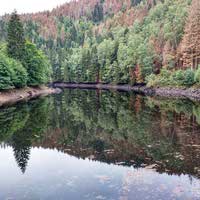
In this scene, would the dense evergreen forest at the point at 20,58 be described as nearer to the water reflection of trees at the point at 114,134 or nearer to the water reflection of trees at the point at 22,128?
the water reflection of trees at the point at 22,128

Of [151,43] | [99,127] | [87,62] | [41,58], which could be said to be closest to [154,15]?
[87,62]

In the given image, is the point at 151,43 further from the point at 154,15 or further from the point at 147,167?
the point at 147,167

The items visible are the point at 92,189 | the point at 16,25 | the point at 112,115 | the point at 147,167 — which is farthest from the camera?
the point at 16,25

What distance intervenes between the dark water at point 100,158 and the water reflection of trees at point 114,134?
6 cm

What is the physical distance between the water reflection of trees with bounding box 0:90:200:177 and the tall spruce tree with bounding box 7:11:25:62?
2829cm

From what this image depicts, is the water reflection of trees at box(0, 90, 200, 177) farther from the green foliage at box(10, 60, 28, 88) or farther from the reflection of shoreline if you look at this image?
the green foliage at box(10, 60, 28, 88)

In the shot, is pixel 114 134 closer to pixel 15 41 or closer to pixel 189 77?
pixel 189 77

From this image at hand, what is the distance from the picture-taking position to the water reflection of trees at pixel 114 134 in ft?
77.0

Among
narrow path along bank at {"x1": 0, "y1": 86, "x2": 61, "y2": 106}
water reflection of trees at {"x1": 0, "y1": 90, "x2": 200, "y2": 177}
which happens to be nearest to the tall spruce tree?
narrow path along bank at {"x1": 0, "y1": 86, "x2": 61, "y2": 106}

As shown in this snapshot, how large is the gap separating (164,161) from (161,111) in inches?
997

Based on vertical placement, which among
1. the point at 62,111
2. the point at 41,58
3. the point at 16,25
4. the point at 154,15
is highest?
the point at 154,15

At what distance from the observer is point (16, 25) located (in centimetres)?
7662

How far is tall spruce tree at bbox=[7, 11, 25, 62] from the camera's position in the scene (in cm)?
7494

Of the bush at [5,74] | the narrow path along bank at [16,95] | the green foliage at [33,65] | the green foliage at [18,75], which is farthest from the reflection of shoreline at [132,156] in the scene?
the green foliage at [33,65]
